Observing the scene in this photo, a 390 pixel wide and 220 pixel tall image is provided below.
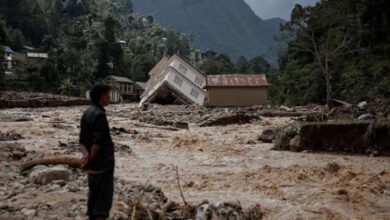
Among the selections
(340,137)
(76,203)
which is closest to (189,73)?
(340,137)

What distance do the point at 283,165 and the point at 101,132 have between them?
8.10 m

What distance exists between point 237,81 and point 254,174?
3260 centimetres

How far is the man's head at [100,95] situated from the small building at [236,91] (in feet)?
122

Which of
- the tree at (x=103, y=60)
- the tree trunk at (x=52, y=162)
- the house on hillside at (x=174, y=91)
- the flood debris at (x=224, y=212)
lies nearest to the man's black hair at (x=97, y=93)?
the flood debris at (x=224, y=212)

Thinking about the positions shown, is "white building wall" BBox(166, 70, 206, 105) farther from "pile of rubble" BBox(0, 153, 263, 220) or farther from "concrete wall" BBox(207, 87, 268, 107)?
"pile of rubble" BBox(0, 153, 263, 220)

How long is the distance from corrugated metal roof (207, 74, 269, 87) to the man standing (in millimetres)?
37369

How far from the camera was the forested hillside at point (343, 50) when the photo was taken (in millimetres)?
35562

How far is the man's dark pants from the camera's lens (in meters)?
5.52

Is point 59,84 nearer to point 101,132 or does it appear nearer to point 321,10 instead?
point 321,10

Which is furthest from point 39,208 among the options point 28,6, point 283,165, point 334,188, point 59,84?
point 28,6

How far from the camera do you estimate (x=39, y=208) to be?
21.9 ft

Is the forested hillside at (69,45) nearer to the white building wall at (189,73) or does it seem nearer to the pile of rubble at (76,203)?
the white building wall at (189,73)

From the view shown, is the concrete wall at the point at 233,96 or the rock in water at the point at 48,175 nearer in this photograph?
the rock in water at the point at 48,175

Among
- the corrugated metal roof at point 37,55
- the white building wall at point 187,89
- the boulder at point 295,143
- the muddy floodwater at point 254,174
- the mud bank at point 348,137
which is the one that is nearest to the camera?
the muddy floodwater at point 254,174
